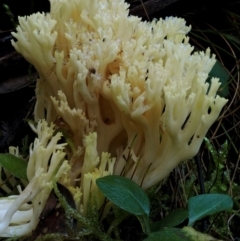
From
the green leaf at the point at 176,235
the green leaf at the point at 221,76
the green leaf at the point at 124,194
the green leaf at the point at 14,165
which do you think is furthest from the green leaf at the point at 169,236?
the green leaf at the point at 221,76

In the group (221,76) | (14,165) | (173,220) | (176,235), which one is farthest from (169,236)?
(221,76)

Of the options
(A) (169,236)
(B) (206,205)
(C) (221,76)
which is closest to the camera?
(A) (169,236)

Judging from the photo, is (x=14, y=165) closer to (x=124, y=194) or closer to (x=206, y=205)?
(x=124, y=194)

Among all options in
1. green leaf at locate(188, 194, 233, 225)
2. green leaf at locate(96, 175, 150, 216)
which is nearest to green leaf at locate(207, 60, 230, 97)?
green leaf at locate(188, 194, 233, 225)

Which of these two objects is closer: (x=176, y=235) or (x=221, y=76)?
(x=176, y=235)

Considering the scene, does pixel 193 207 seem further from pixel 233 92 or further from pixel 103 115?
pixel 233 92

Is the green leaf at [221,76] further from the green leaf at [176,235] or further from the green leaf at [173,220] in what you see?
the green leaf at [176,235]

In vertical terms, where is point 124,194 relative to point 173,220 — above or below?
above

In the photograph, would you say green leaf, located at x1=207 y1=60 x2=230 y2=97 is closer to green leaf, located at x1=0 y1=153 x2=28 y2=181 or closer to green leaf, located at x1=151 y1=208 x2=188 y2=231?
green leaf, located at x1=151 y1=208 x2=188 y2=231
